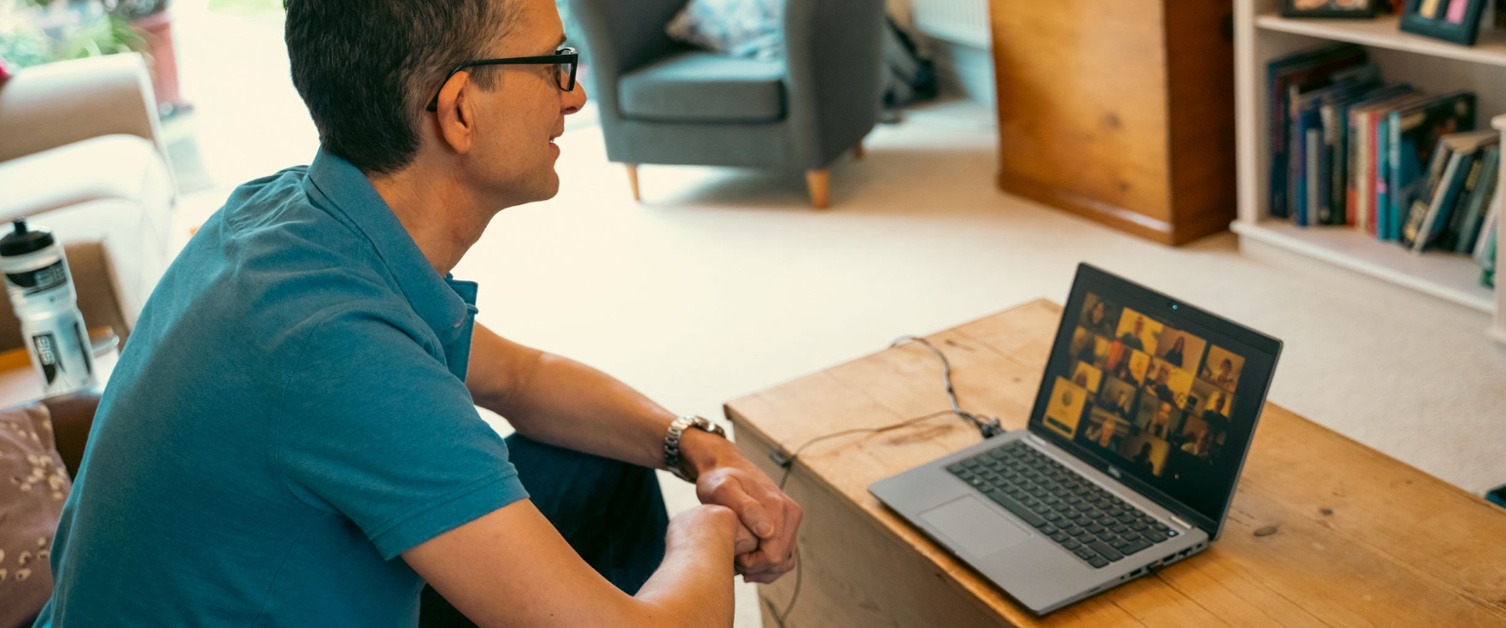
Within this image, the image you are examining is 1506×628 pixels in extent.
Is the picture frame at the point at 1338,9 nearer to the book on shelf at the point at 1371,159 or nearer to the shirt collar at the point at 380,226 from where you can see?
the book on shelf at the point at 1371,159

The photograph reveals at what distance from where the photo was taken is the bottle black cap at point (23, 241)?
1822 mm

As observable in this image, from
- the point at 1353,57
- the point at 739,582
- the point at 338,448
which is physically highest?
the point at 338,448

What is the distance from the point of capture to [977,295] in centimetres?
291

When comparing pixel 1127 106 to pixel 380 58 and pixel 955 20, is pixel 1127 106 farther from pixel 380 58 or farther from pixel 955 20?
pixel 380 58

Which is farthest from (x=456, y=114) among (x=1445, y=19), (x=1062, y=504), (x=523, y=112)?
(x=1445, y=19)

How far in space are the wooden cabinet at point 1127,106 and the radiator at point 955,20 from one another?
761 mm

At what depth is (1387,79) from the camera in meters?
2.84

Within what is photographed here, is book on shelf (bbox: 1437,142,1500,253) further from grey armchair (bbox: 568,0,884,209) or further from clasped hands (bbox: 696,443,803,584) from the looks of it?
clasped hands (bbox: 696,443,803,584)

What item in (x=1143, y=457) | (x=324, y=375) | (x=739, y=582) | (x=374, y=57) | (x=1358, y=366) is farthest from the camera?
(x=1358, y=366)

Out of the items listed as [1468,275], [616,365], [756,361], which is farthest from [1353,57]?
[616,365]

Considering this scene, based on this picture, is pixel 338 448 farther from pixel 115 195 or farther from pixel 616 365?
pixel 115 195

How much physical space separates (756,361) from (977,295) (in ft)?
1.73

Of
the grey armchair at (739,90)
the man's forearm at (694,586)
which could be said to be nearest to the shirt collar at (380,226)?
the man's forearm at (694,586)

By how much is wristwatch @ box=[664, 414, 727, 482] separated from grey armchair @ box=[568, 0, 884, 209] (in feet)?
6.75
